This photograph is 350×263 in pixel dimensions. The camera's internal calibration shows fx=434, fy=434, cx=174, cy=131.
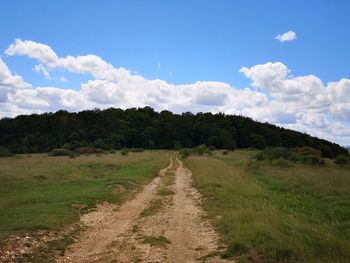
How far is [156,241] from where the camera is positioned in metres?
14.0

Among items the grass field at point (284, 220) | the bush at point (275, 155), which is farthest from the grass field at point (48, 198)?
the bush at point (275, 155)

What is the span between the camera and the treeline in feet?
405

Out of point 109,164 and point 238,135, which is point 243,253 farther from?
point 238,135

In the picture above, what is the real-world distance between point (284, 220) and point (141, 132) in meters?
118

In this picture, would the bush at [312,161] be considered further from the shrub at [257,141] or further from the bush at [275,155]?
the shrub at [257,141]

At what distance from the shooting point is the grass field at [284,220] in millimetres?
10844

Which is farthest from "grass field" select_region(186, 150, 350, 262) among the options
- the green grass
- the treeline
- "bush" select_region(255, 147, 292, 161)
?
the treeline

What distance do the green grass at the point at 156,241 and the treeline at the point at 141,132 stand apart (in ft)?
341

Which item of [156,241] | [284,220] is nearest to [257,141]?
[284,220]

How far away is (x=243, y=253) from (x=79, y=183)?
22647 mm

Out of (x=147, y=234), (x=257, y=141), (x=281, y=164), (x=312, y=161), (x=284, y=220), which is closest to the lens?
(x=284, y=220)

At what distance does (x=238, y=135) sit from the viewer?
138 metres

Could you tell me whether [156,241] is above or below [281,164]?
below

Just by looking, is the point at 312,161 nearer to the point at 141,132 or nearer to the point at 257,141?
the point at 257,141
